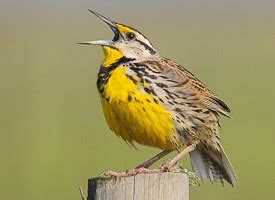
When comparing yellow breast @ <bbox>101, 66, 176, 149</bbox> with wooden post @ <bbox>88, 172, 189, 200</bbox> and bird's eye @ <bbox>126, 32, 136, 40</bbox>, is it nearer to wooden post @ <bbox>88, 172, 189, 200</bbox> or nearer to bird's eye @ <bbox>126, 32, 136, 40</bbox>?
bird's eye @ <bbox>126, 32, 136, 40</bbox>

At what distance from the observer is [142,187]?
11.8 feet

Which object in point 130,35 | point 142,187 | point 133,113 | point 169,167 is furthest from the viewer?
point 130,35

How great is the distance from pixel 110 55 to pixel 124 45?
9 centimetres

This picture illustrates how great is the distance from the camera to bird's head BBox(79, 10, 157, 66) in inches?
189

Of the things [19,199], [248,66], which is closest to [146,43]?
[19,199]

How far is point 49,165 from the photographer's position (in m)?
8.20

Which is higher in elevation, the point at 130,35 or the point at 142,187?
the point at 130,35

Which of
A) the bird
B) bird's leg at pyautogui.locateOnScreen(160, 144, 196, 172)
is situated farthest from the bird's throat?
bird's leg at pyautogui.locateOnScreen(160, 144, 196, 172)

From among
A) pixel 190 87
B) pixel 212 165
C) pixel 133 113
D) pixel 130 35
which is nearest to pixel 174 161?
pixel 133 113

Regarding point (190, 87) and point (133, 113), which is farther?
point (190, 87)

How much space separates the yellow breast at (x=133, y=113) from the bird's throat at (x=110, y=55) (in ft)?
0.27

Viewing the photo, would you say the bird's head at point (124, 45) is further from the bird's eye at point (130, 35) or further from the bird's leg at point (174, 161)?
the bird's leg at point (174, 161)

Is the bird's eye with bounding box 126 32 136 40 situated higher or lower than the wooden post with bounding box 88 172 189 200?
higher

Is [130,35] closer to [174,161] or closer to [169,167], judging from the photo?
[174,161]
